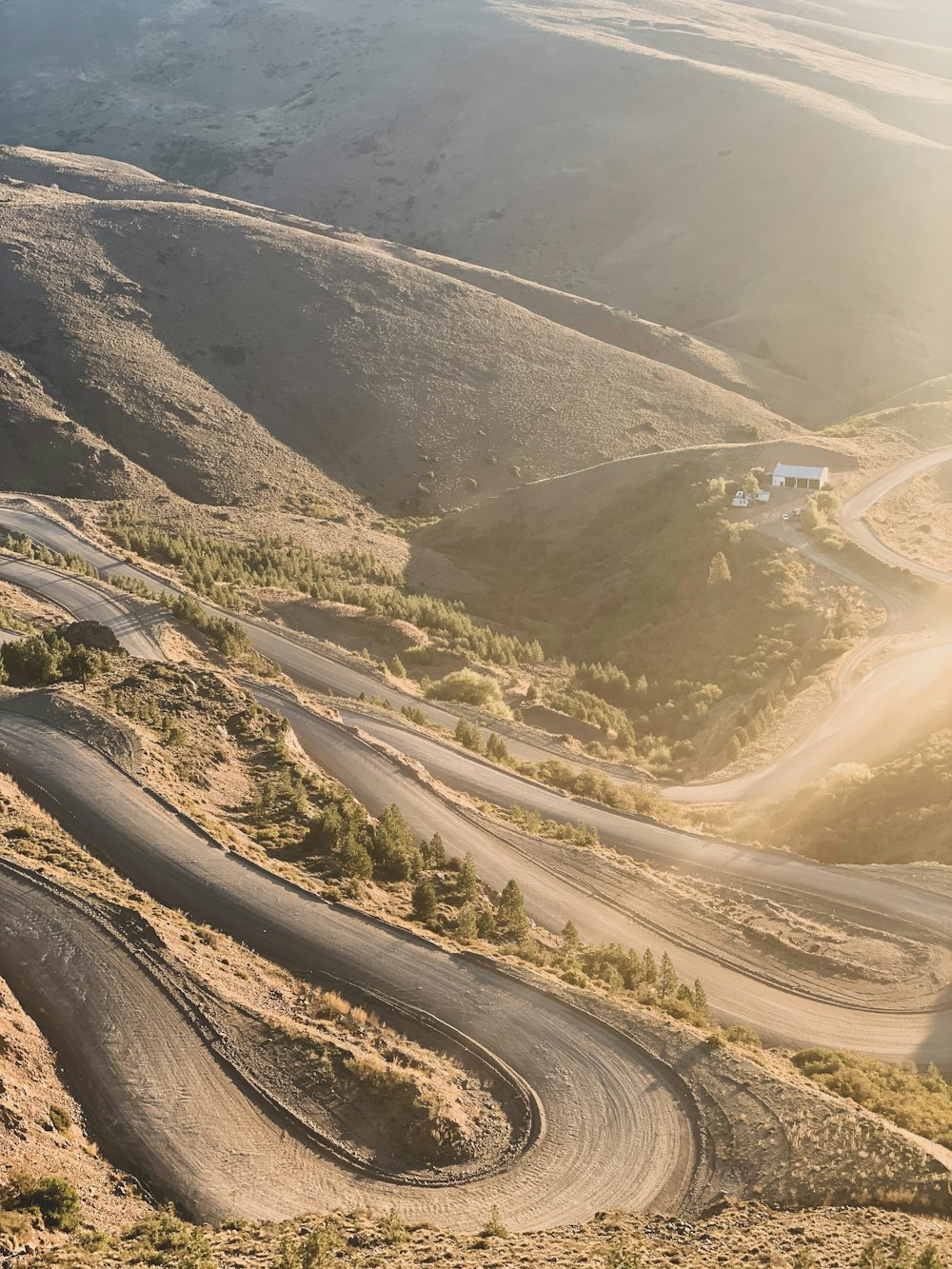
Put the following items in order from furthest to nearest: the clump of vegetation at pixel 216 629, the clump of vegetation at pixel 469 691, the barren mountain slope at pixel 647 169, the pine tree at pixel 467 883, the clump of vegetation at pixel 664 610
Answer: the barren mountain slope at pixel 647 169, the clump of vegetation at pixel 469 691, the clump of vegetation at pixel 664 610, the clump of vegetation at pixel 216 629, the pine tree at pixel 467 883

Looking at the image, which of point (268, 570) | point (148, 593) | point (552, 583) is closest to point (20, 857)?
point (148, 593)

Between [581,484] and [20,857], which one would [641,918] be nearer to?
[20,857]

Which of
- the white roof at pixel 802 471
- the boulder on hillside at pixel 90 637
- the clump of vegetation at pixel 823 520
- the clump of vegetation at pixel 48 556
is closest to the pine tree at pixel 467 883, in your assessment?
the boulder on hillside at pixel 90 637

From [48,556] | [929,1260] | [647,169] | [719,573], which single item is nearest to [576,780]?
[719,573]

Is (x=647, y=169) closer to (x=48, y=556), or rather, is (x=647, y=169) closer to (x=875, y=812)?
(x=48, y=556)

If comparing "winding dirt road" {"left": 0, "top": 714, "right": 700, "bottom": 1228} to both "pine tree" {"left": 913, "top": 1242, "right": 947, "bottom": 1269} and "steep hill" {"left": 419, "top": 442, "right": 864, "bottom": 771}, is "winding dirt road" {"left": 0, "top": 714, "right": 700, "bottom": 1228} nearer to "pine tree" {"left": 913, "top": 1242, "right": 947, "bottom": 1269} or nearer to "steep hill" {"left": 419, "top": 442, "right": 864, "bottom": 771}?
"pine tree" {"left": 913, "top": 1242, "right": 947, "bottom": 1269}

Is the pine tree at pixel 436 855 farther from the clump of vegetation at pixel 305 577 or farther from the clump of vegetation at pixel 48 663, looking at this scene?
the clump of vegetation at pixel 305 577

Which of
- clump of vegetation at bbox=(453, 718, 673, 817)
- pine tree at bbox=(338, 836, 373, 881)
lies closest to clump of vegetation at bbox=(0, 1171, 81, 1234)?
pine tree at bbox=(338, 836, 373, 881)
